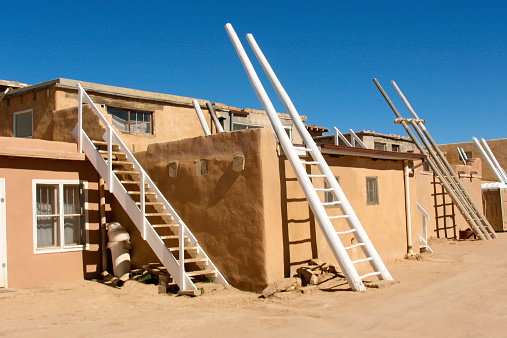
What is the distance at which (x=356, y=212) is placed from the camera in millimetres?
11852

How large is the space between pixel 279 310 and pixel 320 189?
2.60m

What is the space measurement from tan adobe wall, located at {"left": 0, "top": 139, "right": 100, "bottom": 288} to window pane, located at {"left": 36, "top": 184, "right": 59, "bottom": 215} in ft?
0.83

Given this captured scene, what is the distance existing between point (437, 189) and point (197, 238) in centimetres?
1258

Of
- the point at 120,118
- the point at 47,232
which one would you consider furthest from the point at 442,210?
the point at 47,232

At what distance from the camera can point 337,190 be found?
974 centimetres

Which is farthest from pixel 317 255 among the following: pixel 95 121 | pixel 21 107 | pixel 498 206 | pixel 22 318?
pixel 498 206

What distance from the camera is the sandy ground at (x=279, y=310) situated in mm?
6441

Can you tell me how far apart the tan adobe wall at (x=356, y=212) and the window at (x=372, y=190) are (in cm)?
10

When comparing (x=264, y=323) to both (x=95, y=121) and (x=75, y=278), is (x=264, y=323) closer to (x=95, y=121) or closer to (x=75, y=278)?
(x=75, y=278)

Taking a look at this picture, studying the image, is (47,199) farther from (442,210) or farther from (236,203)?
(442,210)

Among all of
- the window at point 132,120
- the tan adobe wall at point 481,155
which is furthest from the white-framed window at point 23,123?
the tan adobe wall at point 481,155

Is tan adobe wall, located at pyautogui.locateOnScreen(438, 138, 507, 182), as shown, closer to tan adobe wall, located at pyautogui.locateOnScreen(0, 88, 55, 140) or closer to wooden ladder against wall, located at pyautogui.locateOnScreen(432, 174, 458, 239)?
wooden ladder against wall, located at pyautogui.locateOnScreen(432, 174, 458, 239)

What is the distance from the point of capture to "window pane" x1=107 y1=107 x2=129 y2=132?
15156 millimetres

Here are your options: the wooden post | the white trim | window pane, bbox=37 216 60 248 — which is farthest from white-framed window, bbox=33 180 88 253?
the white trim
